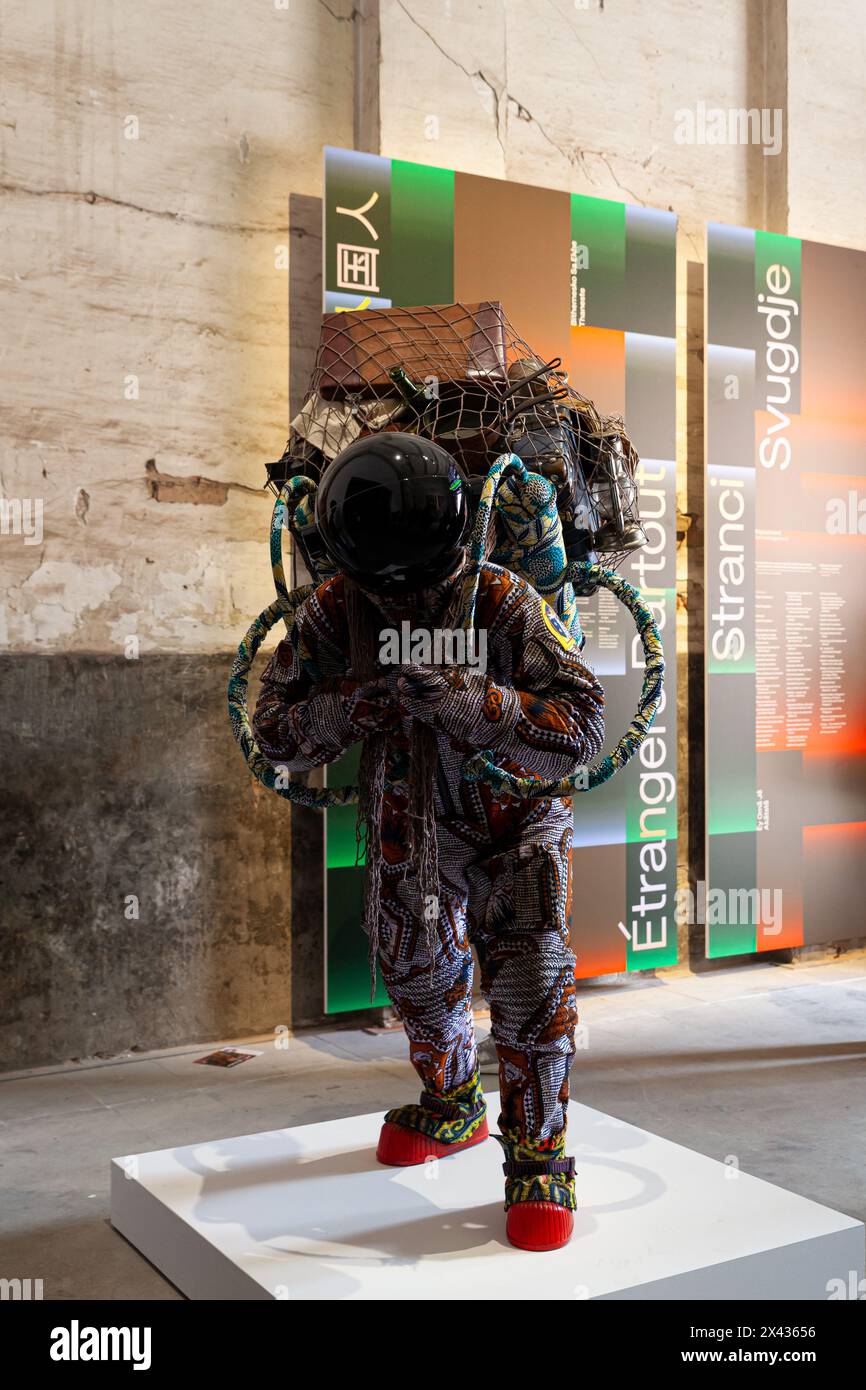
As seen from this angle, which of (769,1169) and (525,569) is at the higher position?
(525,569)

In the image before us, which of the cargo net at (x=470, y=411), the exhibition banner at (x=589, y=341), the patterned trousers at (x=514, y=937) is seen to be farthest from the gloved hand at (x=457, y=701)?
the exhibition banner at (x=589, y=341)

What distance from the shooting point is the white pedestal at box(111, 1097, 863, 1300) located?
94.7 inches

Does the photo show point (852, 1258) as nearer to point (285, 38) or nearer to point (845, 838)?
point (845, 838)

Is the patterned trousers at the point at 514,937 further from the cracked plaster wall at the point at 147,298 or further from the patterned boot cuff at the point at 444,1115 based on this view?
the cracked plaster wall at the point at 147,298

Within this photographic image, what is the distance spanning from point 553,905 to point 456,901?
230 millimetres

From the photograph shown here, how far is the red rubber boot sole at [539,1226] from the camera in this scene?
2533 millimetres

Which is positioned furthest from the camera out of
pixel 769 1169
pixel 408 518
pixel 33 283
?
pixel 33 283

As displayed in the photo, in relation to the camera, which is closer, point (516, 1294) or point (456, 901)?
point (516, 1294)

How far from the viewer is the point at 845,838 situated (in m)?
5.93

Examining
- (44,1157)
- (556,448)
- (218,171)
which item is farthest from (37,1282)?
(218,171)

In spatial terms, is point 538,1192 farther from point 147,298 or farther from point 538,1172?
point 147,298

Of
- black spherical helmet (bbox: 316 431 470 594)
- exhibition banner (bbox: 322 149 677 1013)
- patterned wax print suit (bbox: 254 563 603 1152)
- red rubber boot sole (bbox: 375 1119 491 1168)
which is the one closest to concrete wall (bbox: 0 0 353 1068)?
exhibition banner (bbox: 322 149 677 1013)

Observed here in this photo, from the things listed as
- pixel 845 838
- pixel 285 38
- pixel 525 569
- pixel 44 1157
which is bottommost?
pixel 44 1157

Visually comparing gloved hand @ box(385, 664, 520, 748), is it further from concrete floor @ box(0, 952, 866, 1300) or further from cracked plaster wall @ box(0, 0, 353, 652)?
cracked plaster wall @ box(0, 0, 353, 652)
